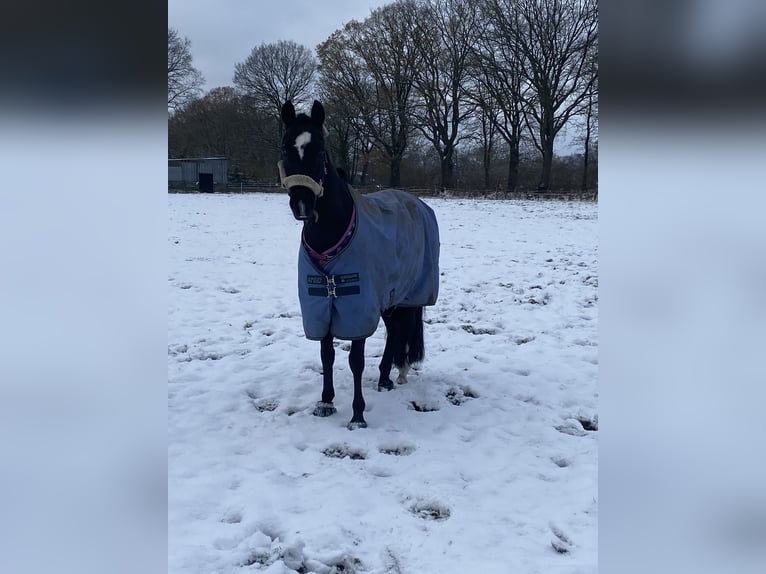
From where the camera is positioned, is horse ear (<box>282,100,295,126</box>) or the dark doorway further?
the dark doorway

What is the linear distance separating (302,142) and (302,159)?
0.10 meters

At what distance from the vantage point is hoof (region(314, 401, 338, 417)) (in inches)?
139

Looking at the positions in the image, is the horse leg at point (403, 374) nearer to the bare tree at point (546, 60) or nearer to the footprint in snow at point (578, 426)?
the footprint in snow at point (578, 426)

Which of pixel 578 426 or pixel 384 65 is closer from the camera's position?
pixel 578 426

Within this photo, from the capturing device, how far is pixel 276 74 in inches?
1195

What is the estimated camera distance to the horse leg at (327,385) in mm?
3547

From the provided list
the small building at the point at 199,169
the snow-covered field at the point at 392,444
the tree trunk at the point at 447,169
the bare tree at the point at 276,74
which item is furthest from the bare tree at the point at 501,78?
the snow-covered field at the point at 392,444

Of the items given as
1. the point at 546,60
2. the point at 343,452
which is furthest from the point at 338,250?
the point at 546,60

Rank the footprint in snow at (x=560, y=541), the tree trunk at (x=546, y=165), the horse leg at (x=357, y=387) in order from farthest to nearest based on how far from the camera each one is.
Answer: the tree trunk at (x=546, y=165) → the horse leg at (x=357, y=387) → the footprint in snow at (x=560, y=541)

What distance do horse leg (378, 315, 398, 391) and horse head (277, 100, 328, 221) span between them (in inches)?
57.9

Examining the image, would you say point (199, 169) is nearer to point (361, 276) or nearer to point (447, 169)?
point (447, 169)

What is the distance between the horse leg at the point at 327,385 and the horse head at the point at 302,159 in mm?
1007
